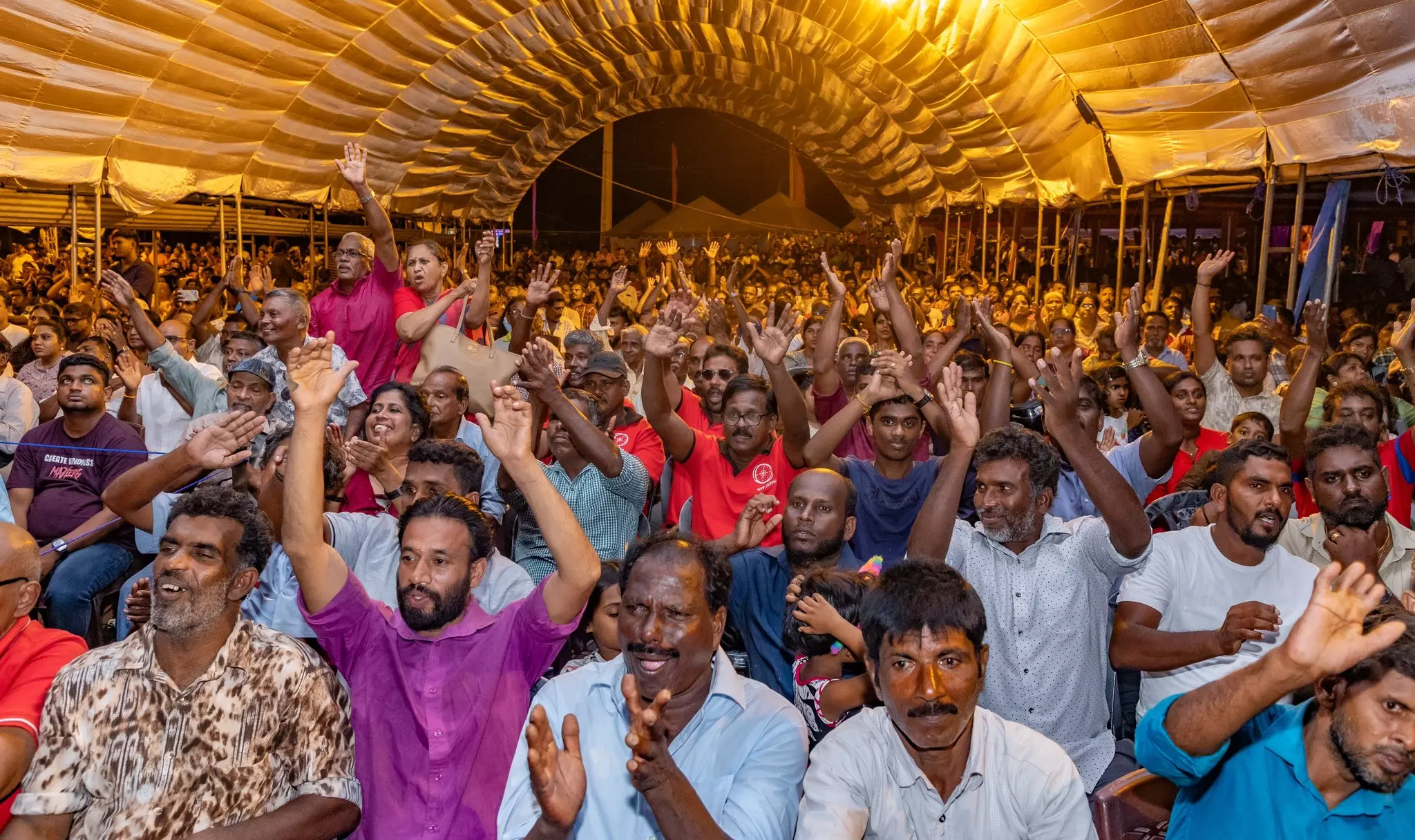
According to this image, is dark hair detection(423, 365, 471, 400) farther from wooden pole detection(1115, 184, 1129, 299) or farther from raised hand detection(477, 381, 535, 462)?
wooden pole detection(1115, 184, 1129, 299)

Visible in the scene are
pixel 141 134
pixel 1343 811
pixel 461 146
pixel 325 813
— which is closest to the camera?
pixel 1343 811

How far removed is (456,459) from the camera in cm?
436

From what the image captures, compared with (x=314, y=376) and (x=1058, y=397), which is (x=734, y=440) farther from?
(x=314, y=376)

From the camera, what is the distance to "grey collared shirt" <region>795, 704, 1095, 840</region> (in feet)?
8.90

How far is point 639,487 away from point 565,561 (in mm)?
1763

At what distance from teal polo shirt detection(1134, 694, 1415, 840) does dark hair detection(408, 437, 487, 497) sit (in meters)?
2.49

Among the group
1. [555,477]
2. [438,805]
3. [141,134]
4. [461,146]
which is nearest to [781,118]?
[461,146]

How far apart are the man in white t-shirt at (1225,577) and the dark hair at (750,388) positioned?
189cm

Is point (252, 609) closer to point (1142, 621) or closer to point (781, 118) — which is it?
point (1142, 621)

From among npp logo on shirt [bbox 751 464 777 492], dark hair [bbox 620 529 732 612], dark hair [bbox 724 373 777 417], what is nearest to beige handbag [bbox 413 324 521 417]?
dark hair [bbox 724 373 777 417]

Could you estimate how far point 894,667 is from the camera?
2.75 meters

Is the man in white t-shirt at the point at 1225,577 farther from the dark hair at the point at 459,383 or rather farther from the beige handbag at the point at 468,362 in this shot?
the beige handbag at the point at 468,362

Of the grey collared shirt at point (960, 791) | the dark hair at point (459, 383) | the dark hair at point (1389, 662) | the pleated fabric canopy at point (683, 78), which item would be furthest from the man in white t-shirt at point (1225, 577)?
the pleated fabric canopy at point (683, 78)

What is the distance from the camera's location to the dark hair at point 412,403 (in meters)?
4.95
